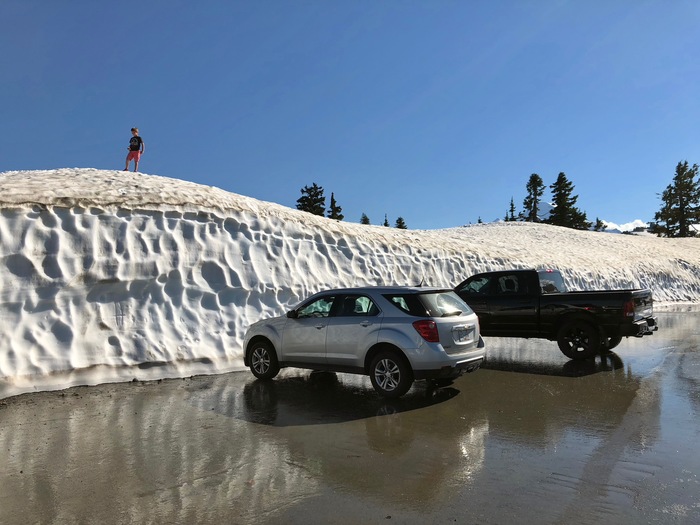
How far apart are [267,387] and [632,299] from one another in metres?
7.47

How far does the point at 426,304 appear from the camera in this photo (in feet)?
25.0

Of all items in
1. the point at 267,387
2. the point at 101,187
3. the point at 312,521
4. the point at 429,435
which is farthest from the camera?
the point at 101,187

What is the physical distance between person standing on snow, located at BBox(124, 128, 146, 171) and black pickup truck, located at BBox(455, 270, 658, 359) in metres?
10.9

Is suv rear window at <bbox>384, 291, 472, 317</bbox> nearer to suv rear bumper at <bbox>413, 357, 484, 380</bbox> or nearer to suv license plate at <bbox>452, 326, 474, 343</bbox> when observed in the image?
suv license plate at <bbox>452, 326, 474, 343</bbox>

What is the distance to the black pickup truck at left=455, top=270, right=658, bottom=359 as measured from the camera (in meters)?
10.5

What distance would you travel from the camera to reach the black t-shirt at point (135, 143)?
16266mm

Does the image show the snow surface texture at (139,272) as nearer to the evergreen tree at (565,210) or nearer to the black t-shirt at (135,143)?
the black t-shirt at (135,143)

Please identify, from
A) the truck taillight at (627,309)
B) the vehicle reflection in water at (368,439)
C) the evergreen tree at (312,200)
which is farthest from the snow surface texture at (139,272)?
the evergreen tree at (312,200)

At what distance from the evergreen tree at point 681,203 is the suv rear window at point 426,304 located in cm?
8898

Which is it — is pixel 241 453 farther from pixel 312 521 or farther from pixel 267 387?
pixel 267 387

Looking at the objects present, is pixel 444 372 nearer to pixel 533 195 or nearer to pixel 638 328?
pixel 638 328

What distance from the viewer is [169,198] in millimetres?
12703

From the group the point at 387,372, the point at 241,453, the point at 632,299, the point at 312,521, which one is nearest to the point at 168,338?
the point at 387,372

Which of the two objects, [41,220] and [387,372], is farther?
[41,220]
